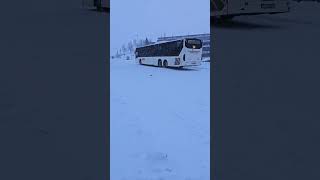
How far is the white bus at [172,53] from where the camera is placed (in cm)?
251
